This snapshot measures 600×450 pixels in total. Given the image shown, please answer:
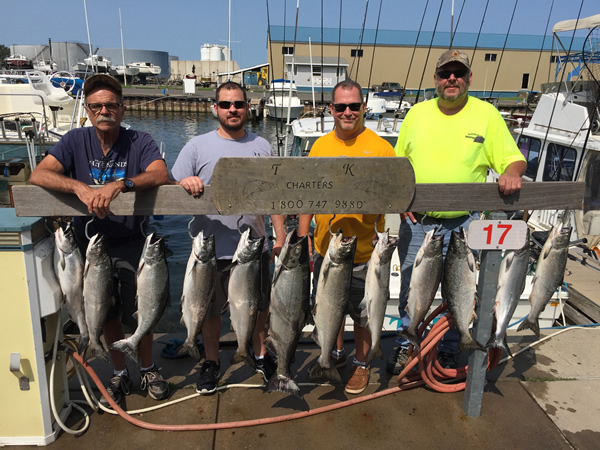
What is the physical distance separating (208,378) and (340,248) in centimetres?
150

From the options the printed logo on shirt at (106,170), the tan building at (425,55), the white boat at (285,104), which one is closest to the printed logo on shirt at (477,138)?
the printed logo on shirt at (106,170)

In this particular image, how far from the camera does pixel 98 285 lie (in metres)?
2.79

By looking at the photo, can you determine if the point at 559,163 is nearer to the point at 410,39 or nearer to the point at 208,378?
the point at 208,378

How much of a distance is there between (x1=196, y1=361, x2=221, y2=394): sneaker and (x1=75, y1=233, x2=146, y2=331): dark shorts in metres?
0.64

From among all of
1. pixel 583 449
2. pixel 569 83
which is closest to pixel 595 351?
pixel 583 449

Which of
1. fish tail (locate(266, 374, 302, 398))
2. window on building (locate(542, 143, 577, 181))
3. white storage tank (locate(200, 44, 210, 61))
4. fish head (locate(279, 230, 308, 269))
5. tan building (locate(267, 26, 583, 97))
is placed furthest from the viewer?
white storage tank (locate(200, 44, 210, 61))

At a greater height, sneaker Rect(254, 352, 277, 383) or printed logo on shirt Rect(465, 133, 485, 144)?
printed logo on shirt Rect(465, 133, 485, 144)

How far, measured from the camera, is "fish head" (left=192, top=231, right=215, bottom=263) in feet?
8.98

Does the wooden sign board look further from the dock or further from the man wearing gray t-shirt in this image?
the dock

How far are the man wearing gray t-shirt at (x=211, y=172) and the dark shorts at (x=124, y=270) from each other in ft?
1.47

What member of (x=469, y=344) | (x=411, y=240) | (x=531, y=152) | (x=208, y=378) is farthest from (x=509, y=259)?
(x=531, y=152)

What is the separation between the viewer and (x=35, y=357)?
2691 mm

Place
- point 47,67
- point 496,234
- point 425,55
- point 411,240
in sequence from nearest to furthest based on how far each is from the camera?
point 496,234
point 411,240
point 47,67
point 425,55

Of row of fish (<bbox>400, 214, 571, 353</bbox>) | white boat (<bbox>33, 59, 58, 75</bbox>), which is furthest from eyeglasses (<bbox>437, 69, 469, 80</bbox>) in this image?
white boat (<bbox>33, 59, 58, 75</bbox>)
